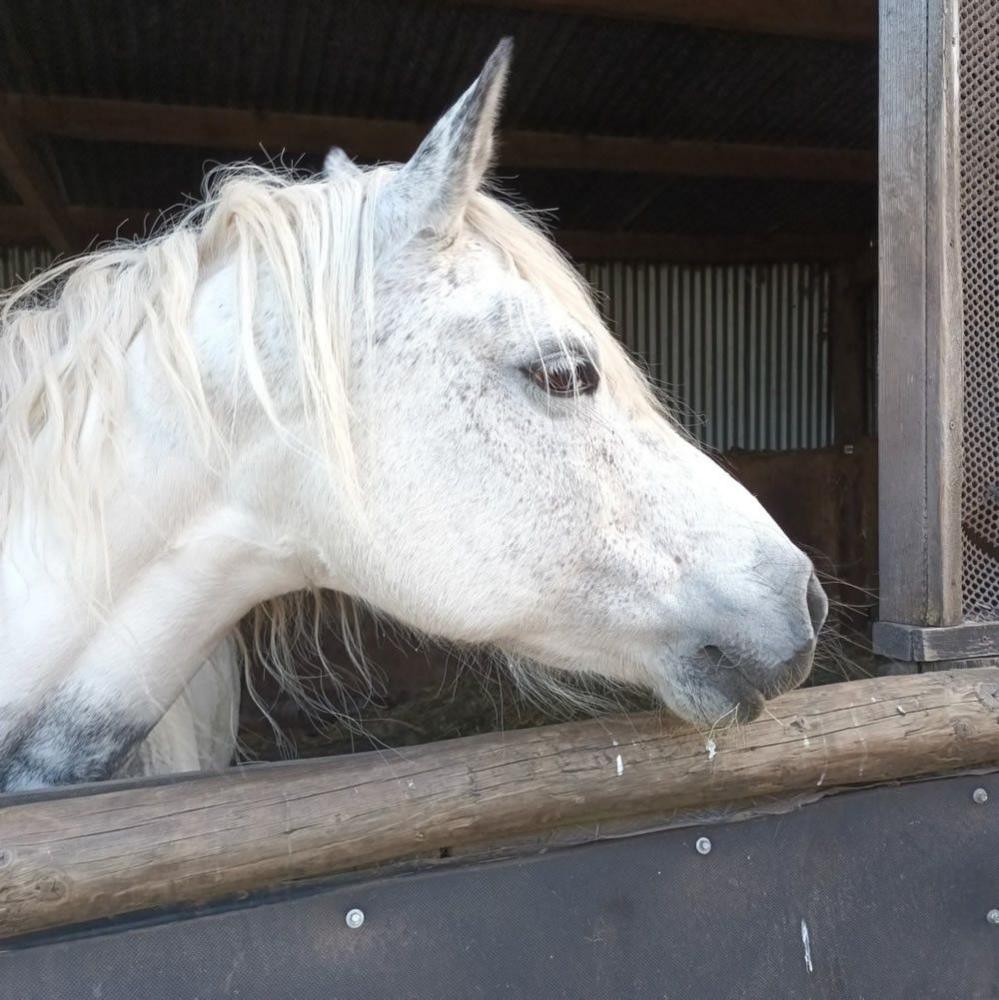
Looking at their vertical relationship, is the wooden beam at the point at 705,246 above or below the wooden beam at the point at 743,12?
below

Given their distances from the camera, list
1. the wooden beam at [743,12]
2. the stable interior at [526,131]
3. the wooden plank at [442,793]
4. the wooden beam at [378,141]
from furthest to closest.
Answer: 1. the wooden beam at [378,141]
2. the stable interior at [526,131]
3. the wooden beam at [743,12]
4. the wooden plank at [442,793]

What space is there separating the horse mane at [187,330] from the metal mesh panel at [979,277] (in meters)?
0.65

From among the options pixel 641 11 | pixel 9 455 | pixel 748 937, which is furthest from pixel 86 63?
pixel 748 937

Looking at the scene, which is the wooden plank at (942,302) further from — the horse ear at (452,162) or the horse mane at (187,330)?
the horse ear at (452,162)

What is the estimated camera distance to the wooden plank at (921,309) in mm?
1590

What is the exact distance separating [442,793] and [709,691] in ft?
1.36

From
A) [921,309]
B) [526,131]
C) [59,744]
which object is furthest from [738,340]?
[59,744]

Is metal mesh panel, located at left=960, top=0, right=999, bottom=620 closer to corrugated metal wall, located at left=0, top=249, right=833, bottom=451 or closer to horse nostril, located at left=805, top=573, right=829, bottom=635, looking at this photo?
horse nostril, located at left=805, top=573, right=829, bottom=635

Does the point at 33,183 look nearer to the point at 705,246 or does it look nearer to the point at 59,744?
the point at 59,744

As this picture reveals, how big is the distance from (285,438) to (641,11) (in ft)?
8.65

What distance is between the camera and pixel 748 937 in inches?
57.7

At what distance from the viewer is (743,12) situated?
332cm

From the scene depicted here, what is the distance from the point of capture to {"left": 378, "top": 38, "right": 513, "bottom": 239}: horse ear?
4.01ft

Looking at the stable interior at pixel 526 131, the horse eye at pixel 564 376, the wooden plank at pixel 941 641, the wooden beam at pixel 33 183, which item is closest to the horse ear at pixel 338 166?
the horse eye at pixel 564 376
